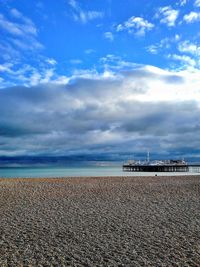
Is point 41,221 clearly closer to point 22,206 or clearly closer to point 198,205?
point 22,206

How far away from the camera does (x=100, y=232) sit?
10.4 meters

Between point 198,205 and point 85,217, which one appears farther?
point 198,205

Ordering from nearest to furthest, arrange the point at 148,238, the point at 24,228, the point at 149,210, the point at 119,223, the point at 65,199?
the point at 148,238, the point at 24,228, the point at 119,223, the point at 149,210, the point at 65,199

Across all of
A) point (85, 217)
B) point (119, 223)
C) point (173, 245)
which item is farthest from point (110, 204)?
point (173, 245)

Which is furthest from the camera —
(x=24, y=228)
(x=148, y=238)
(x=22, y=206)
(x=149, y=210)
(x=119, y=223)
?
(x=22, y=206)

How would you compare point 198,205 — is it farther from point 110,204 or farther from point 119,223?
point 119,223

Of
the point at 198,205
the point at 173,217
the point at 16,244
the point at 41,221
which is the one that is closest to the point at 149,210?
the point at 173,217

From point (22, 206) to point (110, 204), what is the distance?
4118mm

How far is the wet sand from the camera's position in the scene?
777 cm

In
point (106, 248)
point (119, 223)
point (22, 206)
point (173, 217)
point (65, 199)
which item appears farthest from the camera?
point (65, 199)

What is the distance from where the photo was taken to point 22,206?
15688mm

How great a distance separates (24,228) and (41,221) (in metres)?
1.24

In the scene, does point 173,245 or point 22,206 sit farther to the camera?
point 22,206

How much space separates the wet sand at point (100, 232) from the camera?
7773 millimetres
